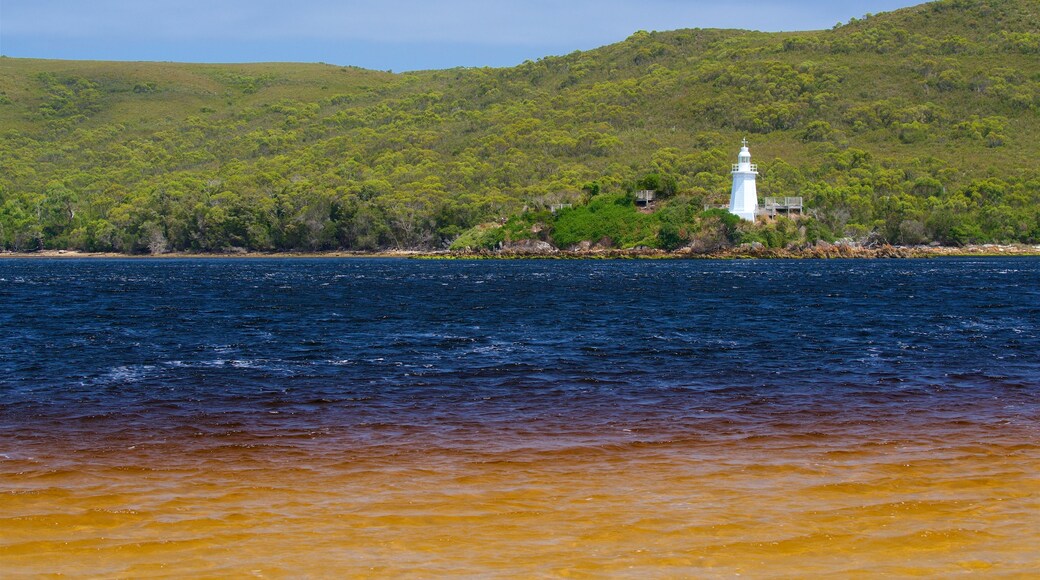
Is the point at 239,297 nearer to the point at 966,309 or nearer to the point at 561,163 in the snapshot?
the point at 966,309

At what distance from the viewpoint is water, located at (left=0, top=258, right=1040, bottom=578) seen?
10.0 m

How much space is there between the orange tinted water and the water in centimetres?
4

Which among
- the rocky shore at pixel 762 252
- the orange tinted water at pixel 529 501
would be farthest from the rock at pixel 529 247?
the orange tinted water at pixel 529 501

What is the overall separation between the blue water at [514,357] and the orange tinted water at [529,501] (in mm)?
1963

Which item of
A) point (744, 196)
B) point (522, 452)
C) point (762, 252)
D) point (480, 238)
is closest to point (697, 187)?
point (744, 196)

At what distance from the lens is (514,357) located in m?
27.2

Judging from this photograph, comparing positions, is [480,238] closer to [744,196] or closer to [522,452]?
[744,196]

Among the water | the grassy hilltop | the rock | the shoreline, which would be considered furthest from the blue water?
the grassy hilltop

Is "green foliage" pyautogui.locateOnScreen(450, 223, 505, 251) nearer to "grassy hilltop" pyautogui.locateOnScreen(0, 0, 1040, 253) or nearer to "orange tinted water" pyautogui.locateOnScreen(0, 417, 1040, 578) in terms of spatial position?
"grassy hilltop" pyautogui.locateOnScreen(0, 0, 1040, 253)

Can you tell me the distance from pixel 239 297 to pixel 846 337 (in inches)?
1410

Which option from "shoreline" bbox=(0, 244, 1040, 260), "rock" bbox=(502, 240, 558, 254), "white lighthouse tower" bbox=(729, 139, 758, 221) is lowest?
"shoreline" bbox=(0, 244, 1040, 260)

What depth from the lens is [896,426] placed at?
16594mm

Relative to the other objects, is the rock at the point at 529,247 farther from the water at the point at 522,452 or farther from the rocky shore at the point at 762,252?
the water at the point at 522,452

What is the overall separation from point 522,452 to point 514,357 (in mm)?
12412
